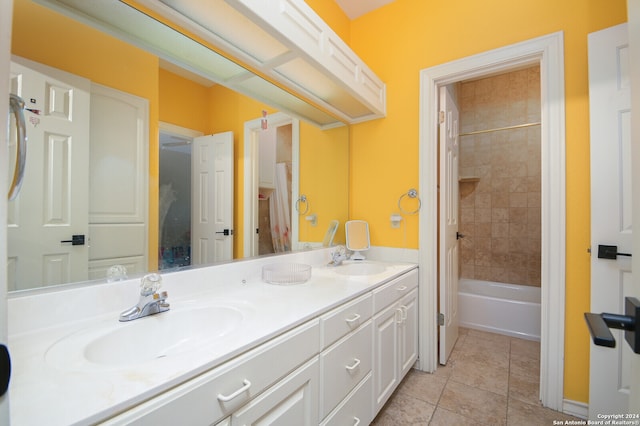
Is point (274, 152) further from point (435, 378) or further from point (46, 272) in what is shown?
point (435, 378)

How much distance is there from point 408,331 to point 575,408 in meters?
0.93

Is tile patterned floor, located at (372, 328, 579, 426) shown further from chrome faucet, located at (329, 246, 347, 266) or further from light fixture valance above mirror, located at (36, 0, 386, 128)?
light fixture valance above mirror, located at (36, 0, 386, 128)

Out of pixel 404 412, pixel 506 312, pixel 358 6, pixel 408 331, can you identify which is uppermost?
pixel 358 6

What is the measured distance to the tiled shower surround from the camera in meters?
2.91

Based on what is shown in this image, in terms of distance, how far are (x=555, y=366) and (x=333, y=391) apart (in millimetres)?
1403

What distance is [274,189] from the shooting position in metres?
1.79

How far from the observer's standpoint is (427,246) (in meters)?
1.89

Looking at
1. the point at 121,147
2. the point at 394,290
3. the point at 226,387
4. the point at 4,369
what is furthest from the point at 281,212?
the point at 4,369

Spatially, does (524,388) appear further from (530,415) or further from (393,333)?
(393,333)

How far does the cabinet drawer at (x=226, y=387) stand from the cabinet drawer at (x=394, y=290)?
1.91ft

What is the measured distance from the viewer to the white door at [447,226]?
77.6 inches

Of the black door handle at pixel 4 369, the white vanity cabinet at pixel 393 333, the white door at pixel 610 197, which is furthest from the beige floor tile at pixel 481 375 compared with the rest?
the black door handle at pixel 4 369

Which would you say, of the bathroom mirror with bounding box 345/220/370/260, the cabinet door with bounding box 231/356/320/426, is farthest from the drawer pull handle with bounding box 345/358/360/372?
the bathroom mirror with bounding box 345/220/370/260

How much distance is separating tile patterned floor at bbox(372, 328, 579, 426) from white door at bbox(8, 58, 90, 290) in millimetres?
1612
